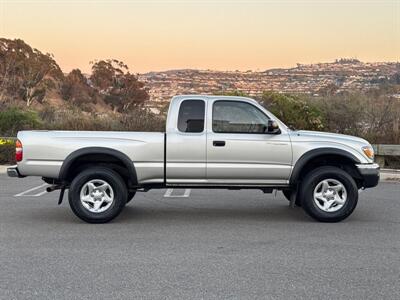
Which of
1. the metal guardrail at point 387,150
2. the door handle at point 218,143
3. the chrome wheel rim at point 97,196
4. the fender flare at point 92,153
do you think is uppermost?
the door handle at point 218,143

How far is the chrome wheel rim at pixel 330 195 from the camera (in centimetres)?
802

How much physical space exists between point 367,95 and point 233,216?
12.0 metres

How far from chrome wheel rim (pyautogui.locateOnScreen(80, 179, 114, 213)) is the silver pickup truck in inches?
0.6

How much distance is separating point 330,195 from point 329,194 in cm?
2

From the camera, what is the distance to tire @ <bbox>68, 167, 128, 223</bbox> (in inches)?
308

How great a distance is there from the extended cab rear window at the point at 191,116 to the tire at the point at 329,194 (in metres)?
1.81

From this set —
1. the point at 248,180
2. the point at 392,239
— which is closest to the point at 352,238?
the point at 392,239

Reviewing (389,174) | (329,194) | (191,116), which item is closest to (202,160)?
(191,116)

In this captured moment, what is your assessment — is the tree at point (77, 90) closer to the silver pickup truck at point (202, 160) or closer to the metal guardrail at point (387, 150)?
the metal guardrail at point (387, 150)

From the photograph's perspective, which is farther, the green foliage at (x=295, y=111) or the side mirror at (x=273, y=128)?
the green foliage at (x=295, y=111)

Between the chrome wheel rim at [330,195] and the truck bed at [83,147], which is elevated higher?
the truck bed at [83,147]

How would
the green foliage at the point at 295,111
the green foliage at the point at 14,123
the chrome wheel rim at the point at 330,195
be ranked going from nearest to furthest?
1. the chrome wheel rim at the point at 330,195
2. the green foliage at the point at 295,111
3. the green foliage at the point at 14,123

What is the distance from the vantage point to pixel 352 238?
23.1 feet

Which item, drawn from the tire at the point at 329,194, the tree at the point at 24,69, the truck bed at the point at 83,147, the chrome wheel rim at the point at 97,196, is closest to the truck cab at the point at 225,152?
the truck bed at the point at 83,147
